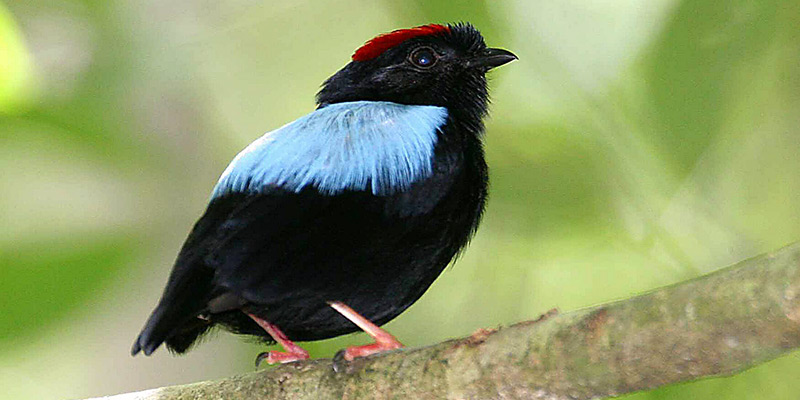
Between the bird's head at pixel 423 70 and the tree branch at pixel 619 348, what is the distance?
1217 millimetres

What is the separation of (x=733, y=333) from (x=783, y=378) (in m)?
2.04

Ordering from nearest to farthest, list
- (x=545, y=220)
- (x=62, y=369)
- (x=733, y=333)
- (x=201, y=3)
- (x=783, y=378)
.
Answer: (x=733, y=333)
(x=783, y=378)
(x=545, y=220)
(x=201, y=3)
(x=62, y=369)

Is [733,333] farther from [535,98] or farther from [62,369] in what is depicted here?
[62,369]

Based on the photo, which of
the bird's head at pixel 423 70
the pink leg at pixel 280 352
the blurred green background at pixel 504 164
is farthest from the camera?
the blurred green background at pixel 504 164

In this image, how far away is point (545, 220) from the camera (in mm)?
4012

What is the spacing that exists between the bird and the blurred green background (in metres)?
0.88

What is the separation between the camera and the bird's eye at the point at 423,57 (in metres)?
3.46

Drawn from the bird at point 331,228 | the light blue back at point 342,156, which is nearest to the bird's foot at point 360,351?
the bird at point 331,228

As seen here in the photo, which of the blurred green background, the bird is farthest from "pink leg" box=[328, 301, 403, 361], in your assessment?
the blurred green background

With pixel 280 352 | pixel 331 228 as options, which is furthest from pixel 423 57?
pixel 280 352

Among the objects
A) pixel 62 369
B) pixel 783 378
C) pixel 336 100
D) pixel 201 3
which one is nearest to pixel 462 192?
pixel 336 100

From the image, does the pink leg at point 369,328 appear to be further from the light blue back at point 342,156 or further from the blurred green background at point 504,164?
the blurred green background at point 504,164

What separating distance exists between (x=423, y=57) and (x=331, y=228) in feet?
3.50

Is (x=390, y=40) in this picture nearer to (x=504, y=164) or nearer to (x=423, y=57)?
(x=423, y=57)
